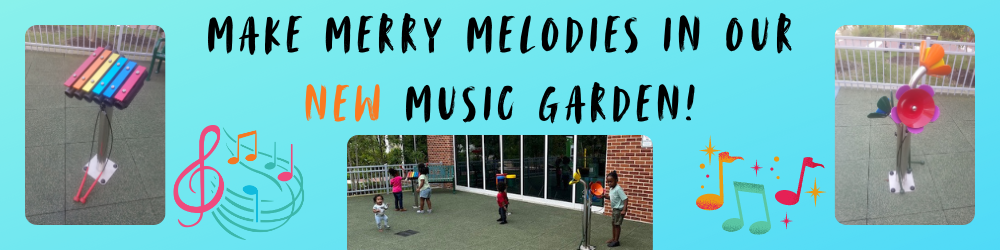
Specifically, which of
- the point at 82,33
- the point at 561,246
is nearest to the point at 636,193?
the point at 561,246

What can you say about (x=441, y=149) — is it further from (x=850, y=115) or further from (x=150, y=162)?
(x=850, y=115)

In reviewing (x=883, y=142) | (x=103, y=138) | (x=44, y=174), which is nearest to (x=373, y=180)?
(x=103, y=138)

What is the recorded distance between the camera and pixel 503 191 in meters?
6.55

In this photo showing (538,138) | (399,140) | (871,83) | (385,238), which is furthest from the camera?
(385,238)

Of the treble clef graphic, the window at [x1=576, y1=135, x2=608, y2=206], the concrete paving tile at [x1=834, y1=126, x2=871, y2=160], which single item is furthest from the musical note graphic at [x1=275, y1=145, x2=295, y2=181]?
the concrete paving tile at [x1=834, y1=126, x2=871, y2=160]

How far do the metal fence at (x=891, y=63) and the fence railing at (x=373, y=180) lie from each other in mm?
4460

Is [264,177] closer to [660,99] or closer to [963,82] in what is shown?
[660,99]

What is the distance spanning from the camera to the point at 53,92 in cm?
488

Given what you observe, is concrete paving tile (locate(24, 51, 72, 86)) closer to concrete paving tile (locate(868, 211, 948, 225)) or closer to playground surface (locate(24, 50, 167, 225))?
playground surface (locate(24, 50, 167, 225))

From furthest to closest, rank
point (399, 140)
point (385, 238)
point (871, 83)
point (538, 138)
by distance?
point (385, 238)
point (399, 140)
point (538, 138)
point (871, 83)

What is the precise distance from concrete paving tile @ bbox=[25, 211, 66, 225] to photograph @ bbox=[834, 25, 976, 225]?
6.62m

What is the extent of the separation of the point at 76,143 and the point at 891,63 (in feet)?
22.5

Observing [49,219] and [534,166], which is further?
[534,166]

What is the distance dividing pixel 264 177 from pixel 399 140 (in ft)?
4.68
